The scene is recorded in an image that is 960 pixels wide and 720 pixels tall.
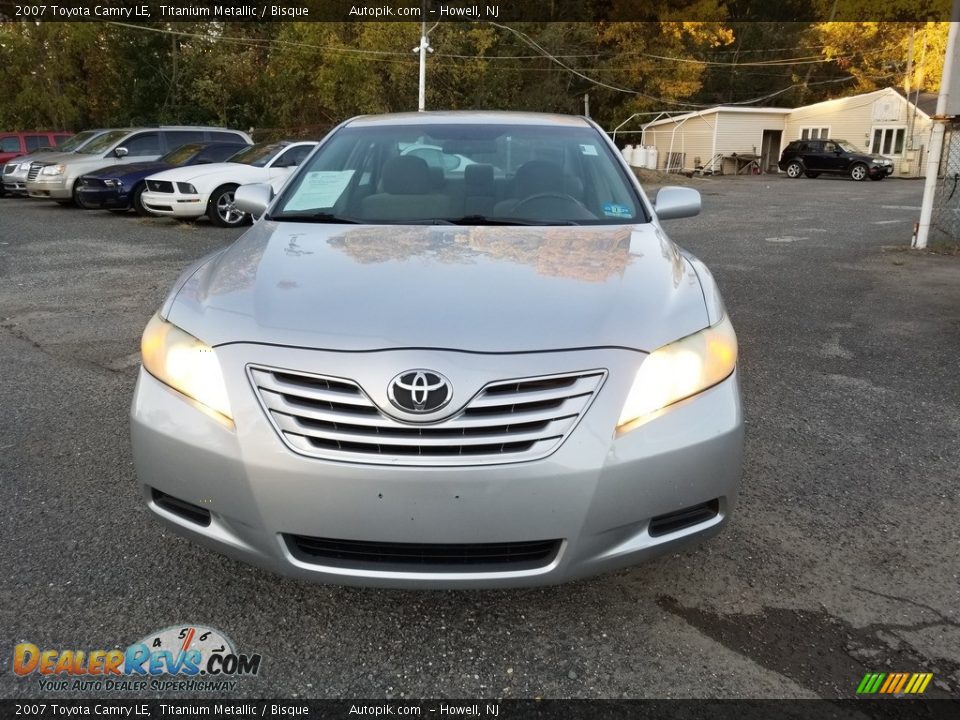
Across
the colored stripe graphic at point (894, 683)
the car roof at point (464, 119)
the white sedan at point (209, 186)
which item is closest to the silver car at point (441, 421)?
the colored stripe graphic at point (894, 683)

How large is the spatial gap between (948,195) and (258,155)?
419 inches

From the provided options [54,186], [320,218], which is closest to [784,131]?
[54,186]

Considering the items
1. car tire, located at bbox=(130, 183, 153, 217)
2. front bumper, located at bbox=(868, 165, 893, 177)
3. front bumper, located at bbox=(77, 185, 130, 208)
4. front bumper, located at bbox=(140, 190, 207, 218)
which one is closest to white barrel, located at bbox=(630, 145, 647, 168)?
front bumper, located at bbox=(868, 165, 893, 177)

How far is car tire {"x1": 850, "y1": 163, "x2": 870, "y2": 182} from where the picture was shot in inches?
1206

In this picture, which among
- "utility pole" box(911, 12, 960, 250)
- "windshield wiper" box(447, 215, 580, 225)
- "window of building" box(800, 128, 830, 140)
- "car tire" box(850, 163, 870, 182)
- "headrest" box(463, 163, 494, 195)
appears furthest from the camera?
"window of building" box(800, 128, 830, 140)

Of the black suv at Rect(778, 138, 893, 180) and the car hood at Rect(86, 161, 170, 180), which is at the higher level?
the black suv at Rect(778, 138, 893, 180)

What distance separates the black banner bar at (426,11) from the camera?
1300 inches

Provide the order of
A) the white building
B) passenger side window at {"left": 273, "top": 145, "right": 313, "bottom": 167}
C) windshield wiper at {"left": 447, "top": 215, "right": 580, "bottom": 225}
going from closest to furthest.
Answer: windshield wiper at {"left": 447, "top": 215, "right": 580, "bottom": 225} < passenger side window at {"left": 273, "top": 145, "right": 313, "bottom": 167} < the white building

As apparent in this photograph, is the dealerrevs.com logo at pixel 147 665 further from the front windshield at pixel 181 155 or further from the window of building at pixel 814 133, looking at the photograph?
the window of building at pixel 814 133

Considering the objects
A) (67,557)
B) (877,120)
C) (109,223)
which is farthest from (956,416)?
(877,120)

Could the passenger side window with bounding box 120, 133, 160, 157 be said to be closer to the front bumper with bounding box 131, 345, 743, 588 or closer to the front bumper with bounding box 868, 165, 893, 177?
the front bumper with bounding box 131, 345, 743, 588

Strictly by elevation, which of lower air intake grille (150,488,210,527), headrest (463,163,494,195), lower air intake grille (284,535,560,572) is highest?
headrest (463,163,494,195)

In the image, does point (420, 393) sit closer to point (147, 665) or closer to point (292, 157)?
point (147, 665)

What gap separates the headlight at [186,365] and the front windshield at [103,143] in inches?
609
